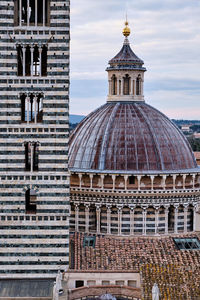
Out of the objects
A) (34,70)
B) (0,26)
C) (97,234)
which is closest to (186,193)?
(97,234)

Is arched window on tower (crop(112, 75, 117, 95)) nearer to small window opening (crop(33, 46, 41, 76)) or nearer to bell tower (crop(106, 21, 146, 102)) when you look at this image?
bell tower (crop(106, 21, 146, 102))

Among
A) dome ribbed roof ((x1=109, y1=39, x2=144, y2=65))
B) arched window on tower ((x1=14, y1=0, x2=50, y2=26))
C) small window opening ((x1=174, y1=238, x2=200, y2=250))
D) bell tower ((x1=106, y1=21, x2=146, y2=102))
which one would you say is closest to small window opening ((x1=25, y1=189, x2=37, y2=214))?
arched window on tower ((x1=14, y1=0, x2=50, y2=26))

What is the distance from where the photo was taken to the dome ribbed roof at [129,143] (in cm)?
3272

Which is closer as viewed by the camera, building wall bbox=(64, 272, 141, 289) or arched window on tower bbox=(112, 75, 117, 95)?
building wall bbox=(64, 272, 141, 289)

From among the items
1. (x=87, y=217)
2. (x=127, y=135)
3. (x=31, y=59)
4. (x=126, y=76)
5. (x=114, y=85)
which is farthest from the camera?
(x=114, y=85)

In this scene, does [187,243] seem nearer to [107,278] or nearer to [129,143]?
[107,278]

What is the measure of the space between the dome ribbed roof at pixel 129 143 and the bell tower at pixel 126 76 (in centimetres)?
82

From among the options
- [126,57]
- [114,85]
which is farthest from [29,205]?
[126,57]

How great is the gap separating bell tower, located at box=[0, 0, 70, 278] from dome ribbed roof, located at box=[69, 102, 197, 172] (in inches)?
262

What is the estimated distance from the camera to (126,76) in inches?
1407

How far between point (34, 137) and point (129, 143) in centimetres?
795

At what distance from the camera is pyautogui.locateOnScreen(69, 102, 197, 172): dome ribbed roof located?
107 ft

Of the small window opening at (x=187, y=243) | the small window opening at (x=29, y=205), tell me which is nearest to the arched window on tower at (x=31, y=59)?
the small window opening at (x=29, y=205)

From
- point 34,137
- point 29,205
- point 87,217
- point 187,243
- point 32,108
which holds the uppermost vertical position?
point 32,108
